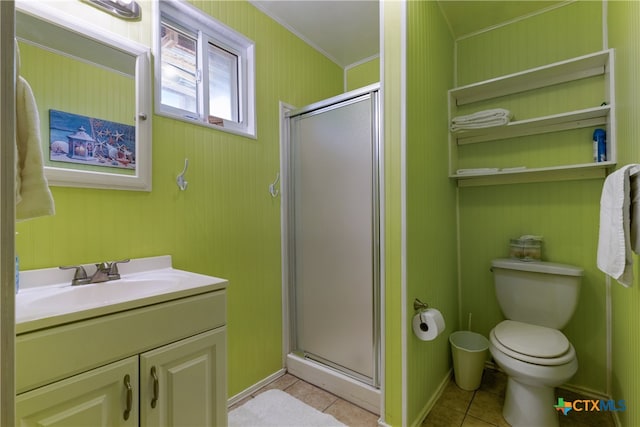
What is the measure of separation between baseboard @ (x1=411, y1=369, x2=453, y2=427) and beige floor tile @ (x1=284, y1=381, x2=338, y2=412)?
0.50 metres

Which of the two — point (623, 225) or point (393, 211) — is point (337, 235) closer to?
point (393, 211)

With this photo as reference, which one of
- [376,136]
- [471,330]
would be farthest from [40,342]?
[471,330]

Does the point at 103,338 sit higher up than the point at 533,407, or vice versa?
the point at 103,338

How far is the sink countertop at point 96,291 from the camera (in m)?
0.77

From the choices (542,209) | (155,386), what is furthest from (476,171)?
(155,386)

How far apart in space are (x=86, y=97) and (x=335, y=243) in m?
1.46

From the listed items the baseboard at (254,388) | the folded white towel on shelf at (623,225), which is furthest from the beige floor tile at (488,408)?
the baseboard at (254,388)

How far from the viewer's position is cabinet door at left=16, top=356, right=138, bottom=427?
2.41 feet

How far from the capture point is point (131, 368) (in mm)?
902

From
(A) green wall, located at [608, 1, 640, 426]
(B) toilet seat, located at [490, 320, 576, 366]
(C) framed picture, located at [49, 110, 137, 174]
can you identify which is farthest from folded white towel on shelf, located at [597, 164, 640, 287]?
(C) framed picture, located at [49, 110, 137, 174]

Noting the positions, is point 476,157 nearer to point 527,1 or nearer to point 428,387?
point 527,1

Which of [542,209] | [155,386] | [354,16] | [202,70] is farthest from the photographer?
[354,16]

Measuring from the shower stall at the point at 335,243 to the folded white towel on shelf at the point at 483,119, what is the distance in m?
0.79

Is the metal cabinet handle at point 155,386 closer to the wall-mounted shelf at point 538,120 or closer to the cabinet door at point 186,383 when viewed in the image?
the cabinet door at point 186,383
